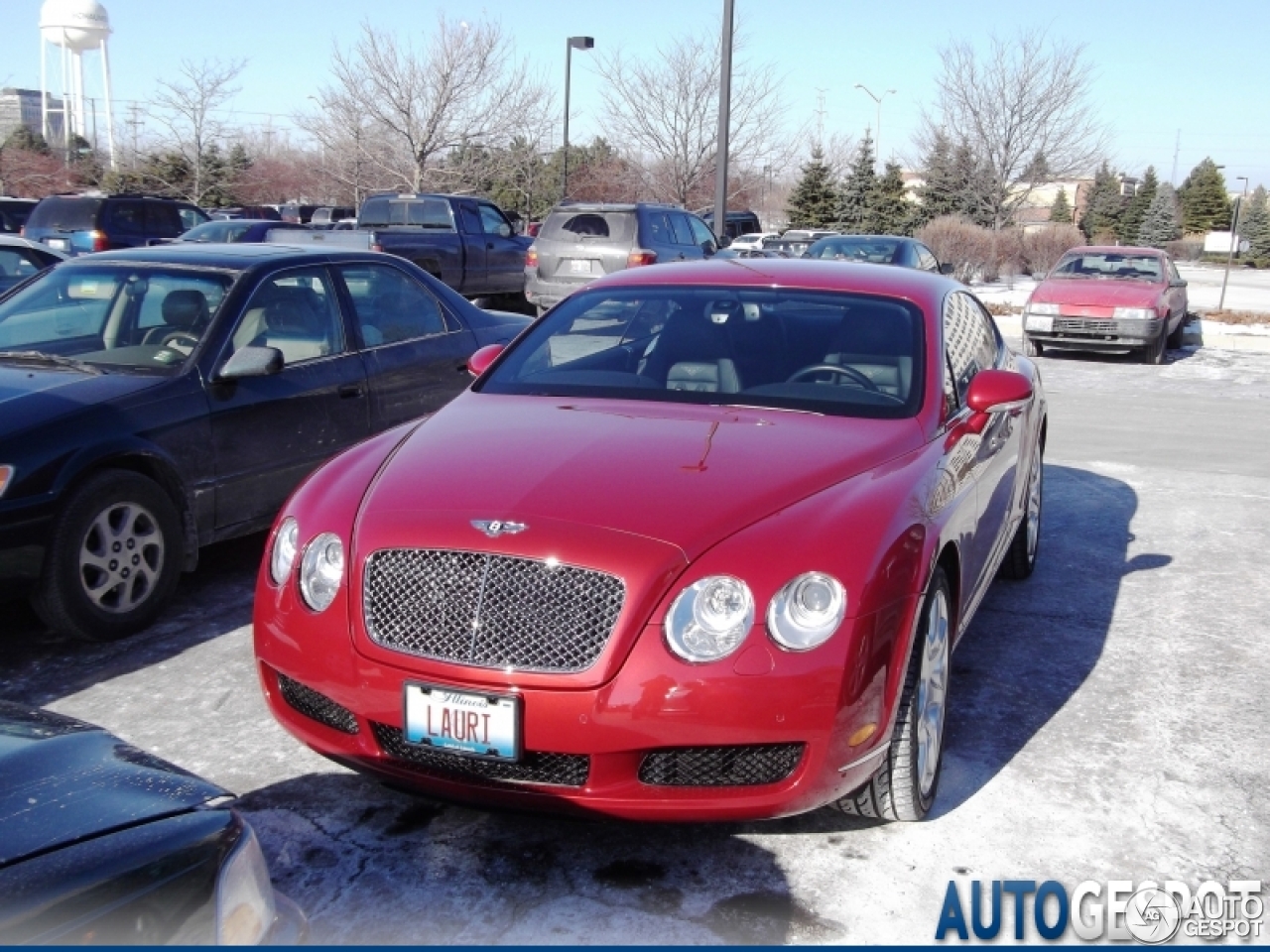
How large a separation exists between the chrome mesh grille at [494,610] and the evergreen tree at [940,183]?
37.4 metres

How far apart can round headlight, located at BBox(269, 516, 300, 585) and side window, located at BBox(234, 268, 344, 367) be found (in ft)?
7.67

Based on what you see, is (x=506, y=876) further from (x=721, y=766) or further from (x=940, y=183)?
(x=940, y=183)

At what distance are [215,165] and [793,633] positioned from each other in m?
39.1

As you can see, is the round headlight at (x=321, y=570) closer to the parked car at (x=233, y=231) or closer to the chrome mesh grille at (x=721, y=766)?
the chrome mesh grille at (x=721, y=766)

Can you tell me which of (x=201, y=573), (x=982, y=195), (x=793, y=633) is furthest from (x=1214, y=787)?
(x=982, y=195)

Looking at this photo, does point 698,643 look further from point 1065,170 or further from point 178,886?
point 1065,170

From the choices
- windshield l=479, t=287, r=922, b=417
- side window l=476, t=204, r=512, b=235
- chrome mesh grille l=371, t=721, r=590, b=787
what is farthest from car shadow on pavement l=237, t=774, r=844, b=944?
side window l=476, t=204, r=512, b=235

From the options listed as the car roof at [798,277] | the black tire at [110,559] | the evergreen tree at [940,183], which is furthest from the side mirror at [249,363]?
the evergreen tree at [940,183]

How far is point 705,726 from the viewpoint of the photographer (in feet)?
9.75

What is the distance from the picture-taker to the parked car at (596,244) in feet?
52.6

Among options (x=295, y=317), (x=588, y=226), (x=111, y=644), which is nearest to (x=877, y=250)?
(x=588, y=226)

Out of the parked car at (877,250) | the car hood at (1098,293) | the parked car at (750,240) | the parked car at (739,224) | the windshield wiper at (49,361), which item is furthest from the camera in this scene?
the parked car at (739,224)

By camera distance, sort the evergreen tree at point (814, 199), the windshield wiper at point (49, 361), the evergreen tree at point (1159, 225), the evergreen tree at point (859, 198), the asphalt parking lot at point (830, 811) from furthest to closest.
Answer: the evergreen tree at point (1159, 225), the evergreen tree at point (814, 199), the evergreen tree at point (859, 198), the windshield wiper at point (49, 361), the asphalt parking lot at point (830, 811)

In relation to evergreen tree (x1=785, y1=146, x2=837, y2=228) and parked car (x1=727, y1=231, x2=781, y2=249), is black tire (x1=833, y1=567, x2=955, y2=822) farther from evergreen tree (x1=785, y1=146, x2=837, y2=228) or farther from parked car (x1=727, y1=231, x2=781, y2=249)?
evergreen tree (x1=785, y1=146, x2=837, y2=228)
